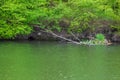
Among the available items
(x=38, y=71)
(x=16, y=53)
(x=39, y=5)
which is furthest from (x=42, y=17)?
(x=38, y=71)

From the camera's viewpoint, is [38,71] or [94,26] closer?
[38,71]

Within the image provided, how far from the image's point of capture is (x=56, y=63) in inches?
1006

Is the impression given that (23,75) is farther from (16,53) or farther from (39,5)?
(39,5)

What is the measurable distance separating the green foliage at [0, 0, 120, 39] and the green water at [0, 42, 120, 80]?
726 centimetres

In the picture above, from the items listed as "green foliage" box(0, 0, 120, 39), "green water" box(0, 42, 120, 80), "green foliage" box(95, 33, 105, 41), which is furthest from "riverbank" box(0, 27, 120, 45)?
"green water" box(0, 42, 120, 80)

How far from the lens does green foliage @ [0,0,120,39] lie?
41656 mm

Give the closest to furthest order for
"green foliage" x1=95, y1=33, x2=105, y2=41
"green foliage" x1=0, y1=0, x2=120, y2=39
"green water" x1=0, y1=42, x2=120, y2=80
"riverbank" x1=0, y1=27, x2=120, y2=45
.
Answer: "green water" x1=0, y1=42, x2=120, y2=80 → "green foliage" x1=95, y1=33, x2=105, y2=41 → "green foliage" x1=0, y1=0, x2=120, y2=39 → "riverbank" x1=0, y1=27, x2=120, y2=45

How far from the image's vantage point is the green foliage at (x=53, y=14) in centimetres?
4166

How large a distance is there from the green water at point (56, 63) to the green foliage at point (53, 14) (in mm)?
7257

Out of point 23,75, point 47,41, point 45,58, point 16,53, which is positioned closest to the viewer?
point 23,75

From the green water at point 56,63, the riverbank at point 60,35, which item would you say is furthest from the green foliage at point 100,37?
the green water at point 56,63

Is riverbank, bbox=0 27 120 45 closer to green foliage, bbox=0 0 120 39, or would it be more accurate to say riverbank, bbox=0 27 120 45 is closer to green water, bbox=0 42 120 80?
green foliage, bbox=0 0 120 39

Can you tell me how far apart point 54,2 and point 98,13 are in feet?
16.2

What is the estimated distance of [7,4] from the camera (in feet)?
137
